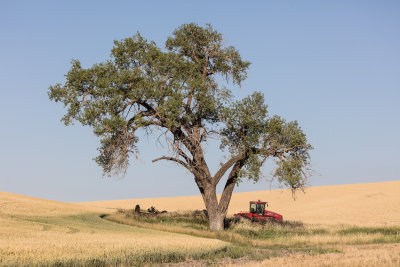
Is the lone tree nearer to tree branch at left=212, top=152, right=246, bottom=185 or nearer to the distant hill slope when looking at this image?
tree branch at left=212, top=152, right=246, bottom=185

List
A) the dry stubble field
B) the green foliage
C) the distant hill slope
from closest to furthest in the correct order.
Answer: the dry stubble field, the green foliage, the distant hill slope

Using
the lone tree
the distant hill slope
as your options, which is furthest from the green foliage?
the distant hill slope

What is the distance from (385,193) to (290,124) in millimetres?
58964

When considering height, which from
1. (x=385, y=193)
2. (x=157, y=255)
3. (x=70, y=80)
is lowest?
(x=157, y=255)

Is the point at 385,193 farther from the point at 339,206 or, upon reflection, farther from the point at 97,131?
the point at 97,131

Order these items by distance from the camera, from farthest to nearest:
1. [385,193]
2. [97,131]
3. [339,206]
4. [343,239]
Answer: [385,193] < [339,206] < [97,131] < [343,239]

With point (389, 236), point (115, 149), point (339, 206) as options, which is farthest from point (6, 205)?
point (339, 206)

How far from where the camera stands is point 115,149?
33031 millimetres

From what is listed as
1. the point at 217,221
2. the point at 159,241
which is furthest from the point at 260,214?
the point at 159,241

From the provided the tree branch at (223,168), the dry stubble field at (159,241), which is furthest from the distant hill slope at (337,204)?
the tree branch at (223,168)

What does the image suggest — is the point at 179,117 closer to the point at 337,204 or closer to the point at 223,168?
the point at 223,168

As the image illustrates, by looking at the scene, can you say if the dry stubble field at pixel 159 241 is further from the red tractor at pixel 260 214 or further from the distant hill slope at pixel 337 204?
the distant hill slope at pixel 337 204

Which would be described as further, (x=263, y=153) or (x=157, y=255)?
(x=263, y=153)

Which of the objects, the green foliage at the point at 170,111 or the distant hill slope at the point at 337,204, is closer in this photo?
the green foliage at the point at 170,111
